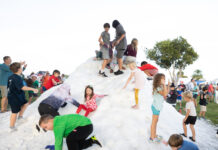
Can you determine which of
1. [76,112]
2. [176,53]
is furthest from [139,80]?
[176,53]

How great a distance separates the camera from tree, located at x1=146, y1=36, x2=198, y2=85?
81.7ft

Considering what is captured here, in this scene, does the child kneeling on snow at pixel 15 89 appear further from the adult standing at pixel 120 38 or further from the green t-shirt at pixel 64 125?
the adult standing at pixel 120 38

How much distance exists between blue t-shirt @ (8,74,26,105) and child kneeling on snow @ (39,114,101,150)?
6.70 feet

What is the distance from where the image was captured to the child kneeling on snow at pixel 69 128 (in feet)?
7.86

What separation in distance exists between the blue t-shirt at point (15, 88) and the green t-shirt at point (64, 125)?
6.77ft

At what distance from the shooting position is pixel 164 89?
333 centimetres

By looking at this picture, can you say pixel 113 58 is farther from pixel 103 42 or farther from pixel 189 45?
pixel 189 45

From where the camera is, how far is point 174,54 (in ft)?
82.3

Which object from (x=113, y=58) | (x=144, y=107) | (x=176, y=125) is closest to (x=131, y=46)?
(x=113, y=58)

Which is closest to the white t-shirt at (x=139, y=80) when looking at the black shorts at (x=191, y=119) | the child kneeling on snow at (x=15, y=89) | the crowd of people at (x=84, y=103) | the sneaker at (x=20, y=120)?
the crowd of people at (x=84, y=103)

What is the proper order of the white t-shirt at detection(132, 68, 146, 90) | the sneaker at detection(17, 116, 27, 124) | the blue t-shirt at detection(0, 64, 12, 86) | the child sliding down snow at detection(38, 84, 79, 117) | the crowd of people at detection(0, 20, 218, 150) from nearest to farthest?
the crowd of people at detection(0, 20, 218, 150)
the child sliding down snow at detection(38, 84, 79, 117)
the white t-shirt at detection(132, 68, 146, 90)
the sneaker at detection(17, 116, 27, 124)
the blue t-shirt at detection(0, 64, 12, 86)

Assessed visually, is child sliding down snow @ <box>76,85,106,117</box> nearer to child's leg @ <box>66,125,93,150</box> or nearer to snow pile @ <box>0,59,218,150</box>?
snow pile @ <box>0,59,218,150</box>

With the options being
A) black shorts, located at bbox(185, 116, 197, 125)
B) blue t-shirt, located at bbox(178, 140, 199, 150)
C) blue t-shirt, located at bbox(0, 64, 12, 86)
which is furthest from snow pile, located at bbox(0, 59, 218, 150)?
blue t-shirt, located at bbox(0, 64, 12, 86)

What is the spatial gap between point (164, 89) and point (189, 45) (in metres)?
25.2
